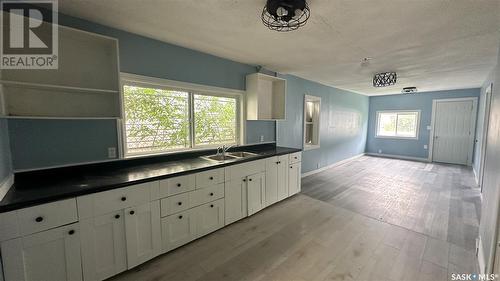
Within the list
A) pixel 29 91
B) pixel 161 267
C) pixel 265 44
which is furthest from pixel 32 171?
pixel 265 44

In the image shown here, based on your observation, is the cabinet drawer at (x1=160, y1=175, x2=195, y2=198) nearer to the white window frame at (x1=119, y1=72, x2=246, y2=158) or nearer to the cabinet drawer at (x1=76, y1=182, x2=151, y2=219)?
the cabinet drawer at (x1=76, y1=182, x2=151, y2=219)

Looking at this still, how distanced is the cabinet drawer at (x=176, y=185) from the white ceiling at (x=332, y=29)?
1.57 metres

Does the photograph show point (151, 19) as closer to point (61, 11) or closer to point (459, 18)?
point (61, 11)

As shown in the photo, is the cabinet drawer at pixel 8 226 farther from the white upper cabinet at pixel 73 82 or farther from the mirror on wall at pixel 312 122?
the mirror on wall at pixel 312 122

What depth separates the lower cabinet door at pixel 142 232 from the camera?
1768 mm

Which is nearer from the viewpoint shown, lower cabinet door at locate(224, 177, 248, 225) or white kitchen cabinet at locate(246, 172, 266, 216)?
lower cabinet door at locate(224, 177, 248, 225)

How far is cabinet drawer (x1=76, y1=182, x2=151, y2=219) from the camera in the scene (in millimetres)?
1526

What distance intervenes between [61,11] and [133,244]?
2212 mm

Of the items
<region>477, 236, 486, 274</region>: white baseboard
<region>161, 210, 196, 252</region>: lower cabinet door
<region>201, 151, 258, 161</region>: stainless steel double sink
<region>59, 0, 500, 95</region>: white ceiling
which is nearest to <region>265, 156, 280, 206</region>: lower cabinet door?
<region>201, 151, 258, 161</region>: stainless steel double sink

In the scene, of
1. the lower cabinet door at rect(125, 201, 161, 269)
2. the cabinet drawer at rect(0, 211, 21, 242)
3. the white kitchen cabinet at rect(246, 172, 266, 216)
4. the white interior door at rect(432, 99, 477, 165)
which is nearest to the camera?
the cabinet drawer at rect(0, 211, 21, 242)

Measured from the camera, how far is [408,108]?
6.74 m

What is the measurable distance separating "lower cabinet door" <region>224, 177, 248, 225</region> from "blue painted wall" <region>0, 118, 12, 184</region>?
185 cm

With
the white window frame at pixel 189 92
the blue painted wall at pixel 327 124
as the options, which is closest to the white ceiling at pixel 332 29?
the white window frame at pixel 189 92

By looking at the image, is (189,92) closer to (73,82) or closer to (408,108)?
(73,82)
